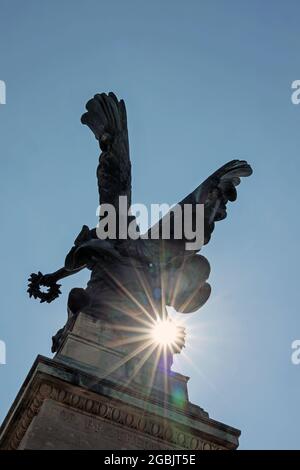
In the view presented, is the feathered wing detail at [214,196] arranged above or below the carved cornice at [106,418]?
above

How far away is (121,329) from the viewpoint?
7770 millimetres

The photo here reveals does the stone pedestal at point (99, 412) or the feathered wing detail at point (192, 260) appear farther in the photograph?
the feathered wing detail at point (192, 260)

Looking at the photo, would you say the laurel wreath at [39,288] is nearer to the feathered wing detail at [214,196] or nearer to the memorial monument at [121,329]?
the memorial monument at [121,329]

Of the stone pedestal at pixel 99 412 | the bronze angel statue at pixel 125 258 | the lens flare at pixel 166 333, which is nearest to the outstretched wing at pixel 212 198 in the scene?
the bronze angel statue at pixel 125 258

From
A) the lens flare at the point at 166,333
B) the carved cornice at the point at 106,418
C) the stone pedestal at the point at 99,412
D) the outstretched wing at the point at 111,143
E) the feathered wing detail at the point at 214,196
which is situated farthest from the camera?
the outstretched wing at the point at 111,143

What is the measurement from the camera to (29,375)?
6.44 m

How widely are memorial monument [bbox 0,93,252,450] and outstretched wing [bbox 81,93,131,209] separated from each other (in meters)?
0.02

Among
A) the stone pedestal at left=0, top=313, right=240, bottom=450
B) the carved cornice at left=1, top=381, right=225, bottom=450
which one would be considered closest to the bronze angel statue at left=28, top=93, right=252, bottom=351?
the stone pedestal at left=0, top=313, right=240, bottom=450

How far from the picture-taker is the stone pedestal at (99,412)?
20.3ft

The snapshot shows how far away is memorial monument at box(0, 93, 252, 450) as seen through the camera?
6.33 meters

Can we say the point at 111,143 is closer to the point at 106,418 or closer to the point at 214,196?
the point at 214,196

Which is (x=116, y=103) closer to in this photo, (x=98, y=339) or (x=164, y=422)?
(x=98, y=339)

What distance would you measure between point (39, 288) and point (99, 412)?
428 centimetres

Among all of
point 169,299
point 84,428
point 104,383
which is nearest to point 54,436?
point 84,428
